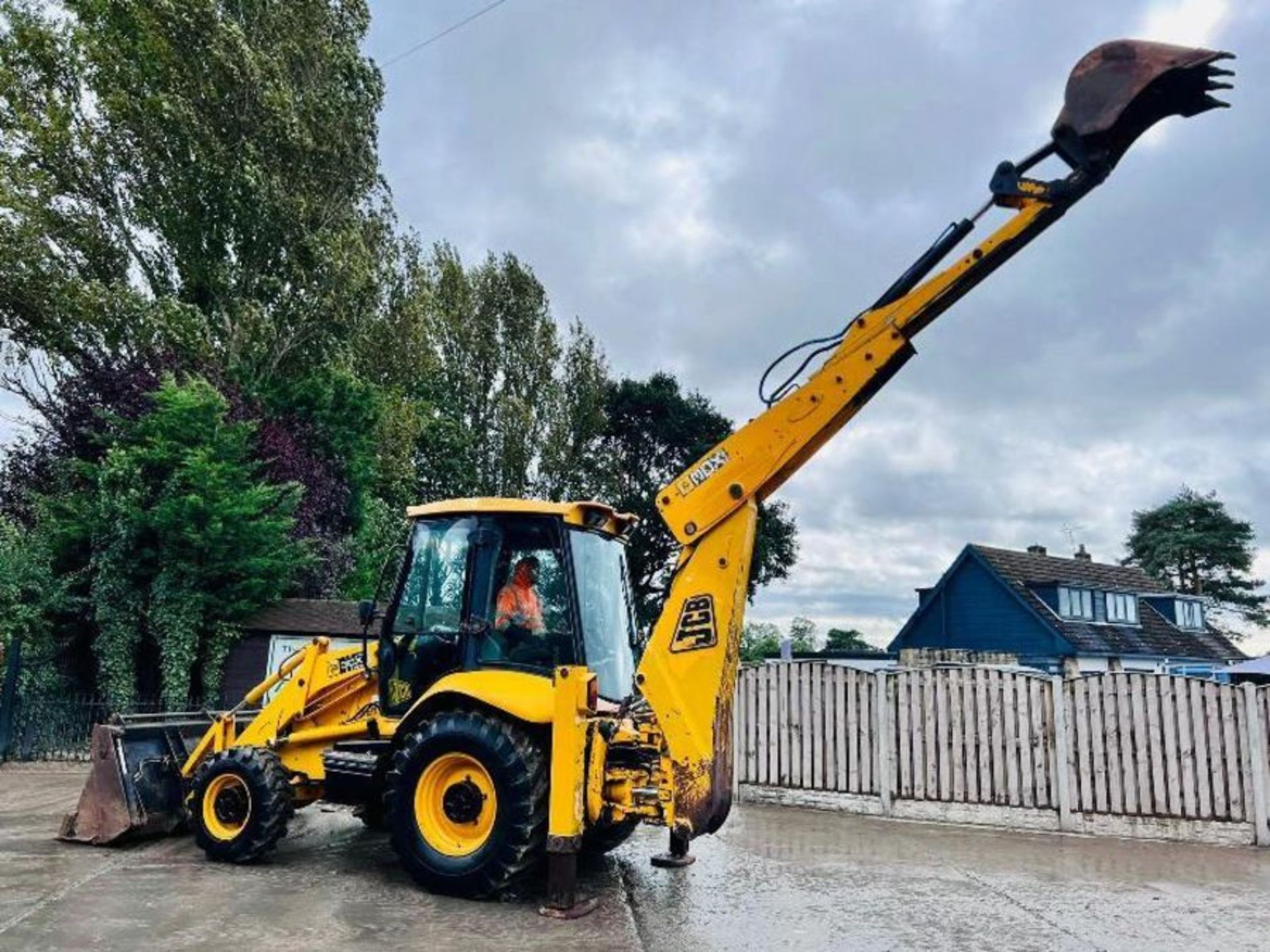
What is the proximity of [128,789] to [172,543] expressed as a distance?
24.9 feet

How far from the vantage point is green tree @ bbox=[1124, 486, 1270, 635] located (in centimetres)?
5103

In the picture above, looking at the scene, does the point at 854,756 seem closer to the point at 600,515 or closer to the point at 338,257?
the point at 600,515

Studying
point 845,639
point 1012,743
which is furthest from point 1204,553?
point 1012,743

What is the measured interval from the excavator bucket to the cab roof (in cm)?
352

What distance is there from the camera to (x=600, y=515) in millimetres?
6258

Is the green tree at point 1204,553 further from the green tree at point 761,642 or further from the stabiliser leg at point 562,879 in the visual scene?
the stabiliser leg at point 562,879

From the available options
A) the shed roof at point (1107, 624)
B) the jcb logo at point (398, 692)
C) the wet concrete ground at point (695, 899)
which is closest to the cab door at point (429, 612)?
the jcb logo at point (398, 692)

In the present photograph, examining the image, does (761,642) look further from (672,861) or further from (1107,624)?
(672,861)

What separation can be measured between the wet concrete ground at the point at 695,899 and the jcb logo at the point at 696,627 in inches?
60.2

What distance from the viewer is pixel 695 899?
5543mm

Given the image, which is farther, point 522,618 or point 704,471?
point 522,618

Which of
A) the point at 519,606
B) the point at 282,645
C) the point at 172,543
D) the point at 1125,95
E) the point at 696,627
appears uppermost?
the point at 1125,95

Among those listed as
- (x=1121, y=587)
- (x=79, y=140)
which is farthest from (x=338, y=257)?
(x=1121, y=587)

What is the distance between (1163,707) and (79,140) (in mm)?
19626
